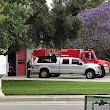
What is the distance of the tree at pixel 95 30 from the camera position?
39.2 m

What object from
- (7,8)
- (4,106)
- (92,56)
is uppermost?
(7,8)

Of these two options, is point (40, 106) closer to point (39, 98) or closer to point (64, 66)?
point (39, 98)

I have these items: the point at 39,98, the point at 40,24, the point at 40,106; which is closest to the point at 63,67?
the point at 40,24

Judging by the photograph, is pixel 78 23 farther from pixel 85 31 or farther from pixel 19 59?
pixel 85 31

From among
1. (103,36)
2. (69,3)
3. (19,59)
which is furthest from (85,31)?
(69,3)

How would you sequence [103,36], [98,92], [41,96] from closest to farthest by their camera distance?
[41,96] → [98,92] → [103,36]

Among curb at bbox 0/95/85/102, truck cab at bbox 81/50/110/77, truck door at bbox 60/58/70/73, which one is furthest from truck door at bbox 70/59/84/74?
curb at bbox 0/95/85/102

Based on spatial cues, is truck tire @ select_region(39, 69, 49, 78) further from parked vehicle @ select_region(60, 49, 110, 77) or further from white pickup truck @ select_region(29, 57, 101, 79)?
parked vehicle @ select_region(60, 49, 110, 77)

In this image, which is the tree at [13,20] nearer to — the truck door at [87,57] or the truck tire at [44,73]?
the truck tire at [44,73]

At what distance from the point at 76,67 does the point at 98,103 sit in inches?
1007

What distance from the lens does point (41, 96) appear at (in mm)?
15641

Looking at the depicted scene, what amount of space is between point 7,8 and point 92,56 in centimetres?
1592

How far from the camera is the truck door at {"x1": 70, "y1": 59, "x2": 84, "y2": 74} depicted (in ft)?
102

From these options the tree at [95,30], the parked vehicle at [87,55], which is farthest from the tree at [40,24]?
the tree at [95,30]
